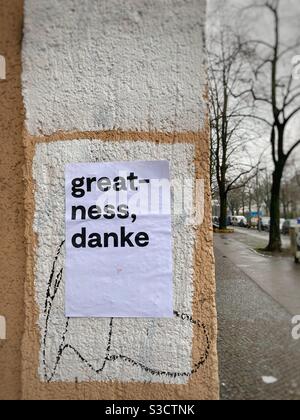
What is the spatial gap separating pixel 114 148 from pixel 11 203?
30.8 inches

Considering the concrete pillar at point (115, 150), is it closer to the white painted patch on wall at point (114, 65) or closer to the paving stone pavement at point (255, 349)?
the white painted patch on wall at point (114, 65)

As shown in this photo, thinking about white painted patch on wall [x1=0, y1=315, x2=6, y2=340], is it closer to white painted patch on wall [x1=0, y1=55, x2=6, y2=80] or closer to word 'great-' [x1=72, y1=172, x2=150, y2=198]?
word 'great-' [x1=72, y1=172, x2=150, y2=198]

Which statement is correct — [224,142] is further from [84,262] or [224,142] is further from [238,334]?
[84,262]

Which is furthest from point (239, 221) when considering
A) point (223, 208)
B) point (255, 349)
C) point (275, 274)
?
point (255, 349)

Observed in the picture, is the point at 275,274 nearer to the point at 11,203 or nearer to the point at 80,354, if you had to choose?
the point at 80,354

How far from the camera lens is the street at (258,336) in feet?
10.8

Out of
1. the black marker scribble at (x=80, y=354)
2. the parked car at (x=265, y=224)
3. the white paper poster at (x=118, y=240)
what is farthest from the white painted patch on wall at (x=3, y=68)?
the parked car at (x=265, y=224)

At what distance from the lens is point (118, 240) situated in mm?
2219

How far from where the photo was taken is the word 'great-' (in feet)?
7.27

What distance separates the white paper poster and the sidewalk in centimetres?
447

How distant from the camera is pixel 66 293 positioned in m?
2.24

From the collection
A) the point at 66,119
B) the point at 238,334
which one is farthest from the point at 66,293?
the point at 238,334

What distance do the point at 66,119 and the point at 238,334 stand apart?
3.76 meters

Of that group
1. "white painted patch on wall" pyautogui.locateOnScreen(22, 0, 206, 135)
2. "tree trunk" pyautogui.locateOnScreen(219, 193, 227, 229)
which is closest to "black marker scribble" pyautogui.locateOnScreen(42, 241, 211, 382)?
"white painted patch on wall" pyautogui.locateOnScreen(22, 0, 206, 135)
